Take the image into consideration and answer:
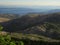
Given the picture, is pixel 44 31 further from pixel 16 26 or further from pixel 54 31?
pixel 16 26

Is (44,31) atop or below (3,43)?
below

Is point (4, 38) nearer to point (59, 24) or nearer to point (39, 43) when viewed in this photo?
point (39, 43)

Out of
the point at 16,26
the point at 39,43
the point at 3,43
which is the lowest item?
the point at 16,26

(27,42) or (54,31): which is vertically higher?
(27,42)

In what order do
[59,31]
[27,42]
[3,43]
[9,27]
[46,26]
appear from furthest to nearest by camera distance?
[9,27] → [46,26] → [59,31] → [27,42] → [3,43]

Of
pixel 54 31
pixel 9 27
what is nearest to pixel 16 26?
pixel 9 27

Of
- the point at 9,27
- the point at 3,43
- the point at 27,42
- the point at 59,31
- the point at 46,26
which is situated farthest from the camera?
the point at 9,27

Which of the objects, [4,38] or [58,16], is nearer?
[4,38]

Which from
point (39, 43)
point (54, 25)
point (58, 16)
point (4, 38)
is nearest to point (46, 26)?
point (54, 25)

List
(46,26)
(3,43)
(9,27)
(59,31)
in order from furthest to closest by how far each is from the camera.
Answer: (9,27)
(46,26)
(59,31)
(3,43)
